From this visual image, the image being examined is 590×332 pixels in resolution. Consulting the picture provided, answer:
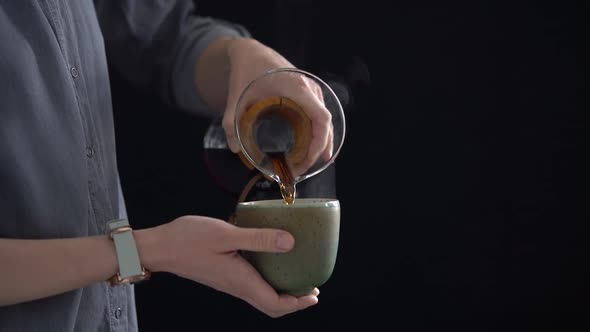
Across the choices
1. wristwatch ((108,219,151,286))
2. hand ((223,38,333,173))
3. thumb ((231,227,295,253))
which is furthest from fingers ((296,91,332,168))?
wristwatch ((108,219,151,286))

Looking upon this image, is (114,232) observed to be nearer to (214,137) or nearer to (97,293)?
(97,293)

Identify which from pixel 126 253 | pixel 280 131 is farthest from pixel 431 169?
pixel 126 253

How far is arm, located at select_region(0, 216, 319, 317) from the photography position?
24.2 inches

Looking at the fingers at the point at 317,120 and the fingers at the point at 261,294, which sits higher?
the fingers at the point at 317,120

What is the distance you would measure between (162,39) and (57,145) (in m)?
0.40

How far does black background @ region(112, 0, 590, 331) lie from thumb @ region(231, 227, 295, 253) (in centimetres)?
118

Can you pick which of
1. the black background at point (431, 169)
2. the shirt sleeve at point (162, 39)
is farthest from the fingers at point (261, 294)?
the black background at point (431, 169)

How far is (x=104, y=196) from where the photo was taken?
0.83 metres

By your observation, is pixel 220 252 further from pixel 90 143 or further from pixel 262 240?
pixel 90 143

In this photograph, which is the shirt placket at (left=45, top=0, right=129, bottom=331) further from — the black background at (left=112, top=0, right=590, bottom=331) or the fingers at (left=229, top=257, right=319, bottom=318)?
the black background at (left=112, top=0, right=590, bottom=331)

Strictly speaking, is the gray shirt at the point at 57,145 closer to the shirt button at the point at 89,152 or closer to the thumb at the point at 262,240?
the shirt button at the point at 89,152

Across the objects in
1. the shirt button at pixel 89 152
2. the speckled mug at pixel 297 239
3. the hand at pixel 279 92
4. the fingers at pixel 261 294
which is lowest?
the fingers at pixel 261 294

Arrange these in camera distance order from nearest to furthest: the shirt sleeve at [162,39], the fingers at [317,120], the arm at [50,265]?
the arm at [50,265], the fingers at [317,120], the shirt sleeve at [162,39]

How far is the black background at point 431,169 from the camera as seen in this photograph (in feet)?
5.98
